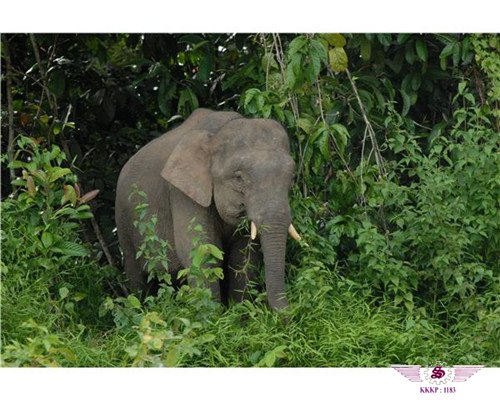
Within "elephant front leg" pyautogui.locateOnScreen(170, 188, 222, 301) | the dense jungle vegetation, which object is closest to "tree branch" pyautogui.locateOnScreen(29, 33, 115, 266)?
the dense jungle vegetation

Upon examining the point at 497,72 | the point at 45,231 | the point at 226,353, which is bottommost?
the point at 226,353

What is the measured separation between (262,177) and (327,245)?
70 centimetres

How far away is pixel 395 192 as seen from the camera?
28.6ft

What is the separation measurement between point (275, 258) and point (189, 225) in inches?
27.6

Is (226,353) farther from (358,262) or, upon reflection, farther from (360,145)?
(360,145)

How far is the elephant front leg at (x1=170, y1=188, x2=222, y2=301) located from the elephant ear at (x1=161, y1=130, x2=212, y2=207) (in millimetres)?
107

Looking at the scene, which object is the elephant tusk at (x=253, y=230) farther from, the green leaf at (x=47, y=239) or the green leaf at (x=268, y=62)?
the green leaf at (x=268, y=62)

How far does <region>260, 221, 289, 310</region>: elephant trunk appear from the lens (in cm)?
797

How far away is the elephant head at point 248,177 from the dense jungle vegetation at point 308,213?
0.22 m

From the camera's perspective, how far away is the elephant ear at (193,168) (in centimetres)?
856

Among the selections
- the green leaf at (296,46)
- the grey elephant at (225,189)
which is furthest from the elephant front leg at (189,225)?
the green leaf at (296,46)

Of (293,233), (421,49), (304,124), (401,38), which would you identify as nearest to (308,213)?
(293,233)

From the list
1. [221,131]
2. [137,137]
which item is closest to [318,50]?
[221,131]

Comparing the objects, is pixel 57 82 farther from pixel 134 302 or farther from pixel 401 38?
pixel 134 302
